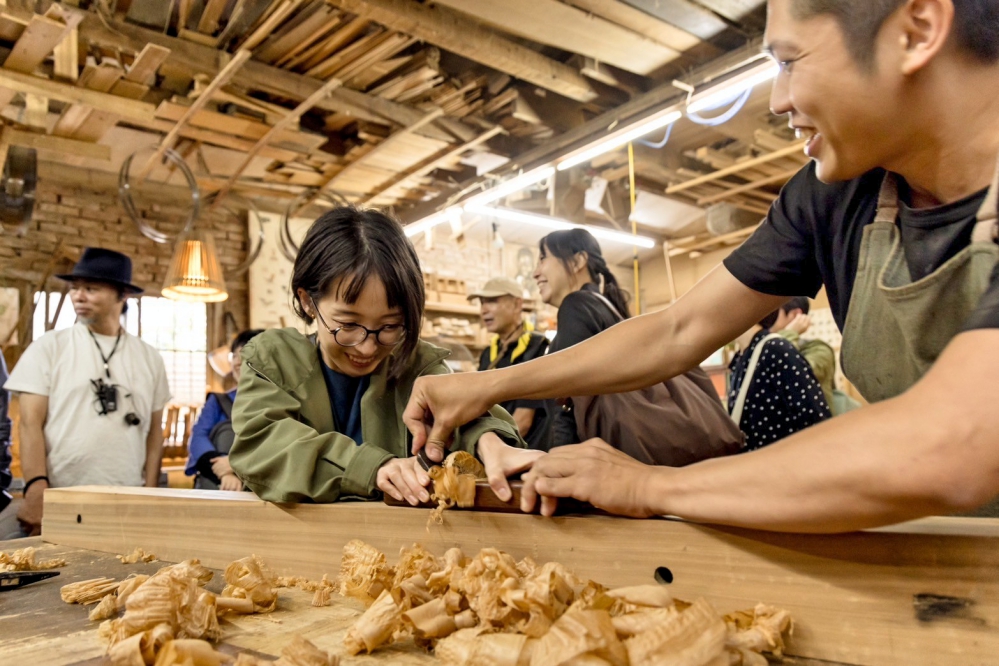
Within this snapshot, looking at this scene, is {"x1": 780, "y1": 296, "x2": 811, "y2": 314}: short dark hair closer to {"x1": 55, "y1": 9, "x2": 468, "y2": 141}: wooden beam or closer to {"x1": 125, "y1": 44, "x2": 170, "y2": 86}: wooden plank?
{"x1": 55, "y1": 9, "x2": 468, "y2": 141}: wooden beam

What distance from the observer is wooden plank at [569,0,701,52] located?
3.85m

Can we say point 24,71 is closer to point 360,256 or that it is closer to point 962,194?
point 360,256

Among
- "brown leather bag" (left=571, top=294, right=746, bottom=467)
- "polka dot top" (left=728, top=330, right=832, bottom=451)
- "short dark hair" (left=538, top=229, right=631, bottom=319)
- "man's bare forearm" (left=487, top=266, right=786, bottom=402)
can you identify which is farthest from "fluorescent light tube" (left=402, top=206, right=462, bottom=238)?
"man's bare forearm" (left=487, top=266, right=786, bottom=402)

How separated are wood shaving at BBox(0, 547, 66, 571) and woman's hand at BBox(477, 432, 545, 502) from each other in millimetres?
966

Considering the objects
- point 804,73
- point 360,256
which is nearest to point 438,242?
point 360,256

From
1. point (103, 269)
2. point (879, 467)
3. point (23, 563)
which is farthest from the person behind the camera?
point (103, 269)

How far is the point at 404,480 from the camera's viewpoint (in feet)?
4.11

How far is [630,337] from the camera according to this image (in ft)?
4.19

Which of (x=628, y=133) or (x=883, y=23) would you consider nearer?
(x=883, y=23)

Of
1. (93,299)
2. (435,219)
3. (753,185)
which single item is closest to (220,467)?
(93,299)

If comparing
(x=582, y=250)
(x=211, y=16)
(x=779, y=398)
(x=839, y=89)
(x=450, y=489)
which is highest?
(x=211, y=16)

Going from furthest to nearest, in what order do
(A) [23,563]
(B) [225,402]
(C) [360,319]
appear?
1. (B) [225,402]
2. (C) [360,319]
3. (A) [23,563]

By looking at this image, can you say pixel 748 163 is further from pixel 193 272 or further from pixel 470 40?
pixel 193 272

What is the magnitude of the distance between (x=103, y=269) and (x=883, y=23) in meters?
3.55
